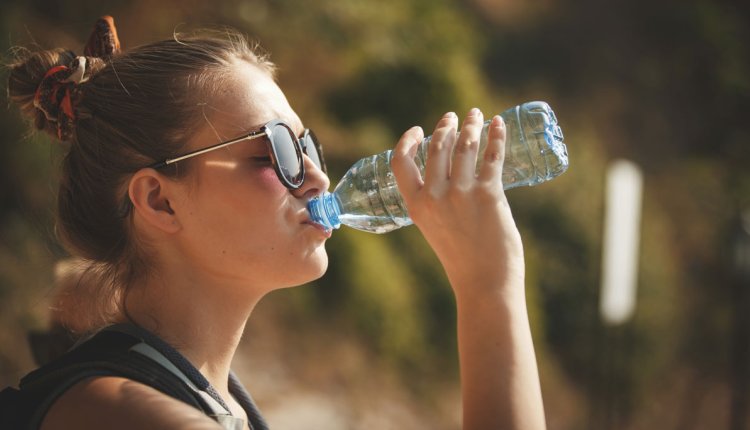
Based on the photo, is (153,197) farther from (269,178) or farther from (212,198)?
(269,178)

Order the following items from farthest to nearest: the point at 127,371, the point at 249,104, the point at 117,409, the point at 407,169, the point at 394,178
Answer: the point at 394,178 → the point at 249,104 → the point at 407,169 → the point at 127,371 → the point at 117,409

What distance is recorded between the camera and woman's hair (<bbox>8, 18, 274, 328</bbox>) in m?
1.85

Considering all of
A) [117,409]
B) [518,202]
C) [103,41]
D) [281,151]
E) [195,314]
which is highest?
[103,41]

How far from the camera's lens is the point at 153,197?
1849mm

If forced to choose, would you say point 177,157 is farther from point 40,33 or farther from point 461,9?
point 461,9

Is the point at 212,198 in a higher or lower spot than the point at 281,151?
lower

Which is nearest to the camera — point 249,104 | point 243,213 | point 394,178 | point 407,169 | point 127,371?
point 127,371

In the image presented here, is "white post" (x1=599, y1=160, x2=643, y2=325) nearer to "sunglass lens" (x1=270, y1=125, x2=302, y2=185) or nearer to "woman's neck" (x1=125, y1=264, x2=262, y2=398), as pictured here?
"sunglass lens" (x1=270, y1=125, x2=302, y2=185)

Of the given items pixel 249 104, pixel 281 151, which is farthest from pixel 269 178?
pixel 249 104

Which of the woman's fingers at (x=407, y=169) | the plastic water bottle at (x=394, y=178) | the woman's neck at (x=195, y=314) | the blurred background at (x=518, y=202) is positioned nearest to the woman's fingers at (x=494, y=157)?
the woman's fingers at (x=407, y=169)

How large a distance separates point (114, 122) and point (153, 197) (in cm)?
20

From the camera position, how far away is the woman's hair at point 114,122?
1854mm

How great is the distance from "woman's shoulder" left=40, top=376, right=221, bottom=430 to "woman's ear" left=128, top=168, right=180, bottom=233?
0.44 meters

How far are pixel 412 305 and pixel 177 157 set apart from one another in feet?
15.8
